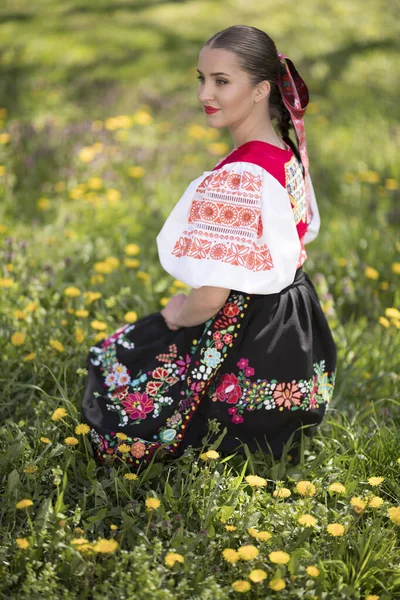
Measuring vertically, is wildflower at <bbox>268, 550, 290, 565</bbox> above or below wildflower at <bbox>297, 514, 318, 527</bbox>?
above

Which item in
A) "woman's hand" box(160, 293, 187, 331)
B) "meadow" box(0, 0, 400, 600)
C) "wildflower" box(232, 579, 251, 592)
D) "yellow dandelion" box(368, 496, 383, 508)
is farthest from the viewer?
"woman's hand" box(160, 293, 187, 331)

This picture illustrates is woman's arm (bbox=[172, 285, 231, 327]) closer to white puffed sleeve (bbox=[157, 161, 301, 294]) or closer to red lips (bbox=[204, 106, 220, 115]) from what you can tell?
white puffed sleeve (bbox=[157, 161, 301, 294])

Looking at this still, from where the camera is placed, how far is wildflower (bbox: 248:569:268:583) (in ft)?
5.35

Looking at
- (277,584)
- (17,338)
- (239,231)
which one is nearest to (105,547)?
(277,584)

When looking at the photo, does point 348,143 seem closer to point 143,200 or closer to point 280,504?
point 143,200

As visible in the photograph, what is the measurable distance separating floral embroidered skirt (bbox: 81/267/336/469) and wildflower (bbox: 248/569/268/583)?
Result: 0.58m

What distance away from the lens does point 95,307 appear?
297 centimetres

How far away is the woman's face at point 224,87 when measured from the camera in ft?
6.37

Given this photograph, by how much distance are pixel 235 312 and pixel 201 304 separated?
6.0 inches

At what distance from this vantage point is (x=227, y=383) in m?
2.17

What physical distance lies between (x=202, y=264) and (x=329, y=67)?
5634 mm

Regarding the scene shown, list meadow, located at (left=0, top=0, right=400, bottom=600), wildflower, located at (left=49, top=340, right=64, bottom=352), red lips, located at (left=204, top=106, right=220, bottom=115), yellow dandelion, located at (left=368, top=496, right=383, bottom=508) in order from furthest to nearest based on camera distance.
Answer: wildflower, located at (left=49, top=340, right=64, bottom=352) < red lips, located at (left=204, top=106, right=220, bottom=115) < yellow dandelion, located at (left=368, top=496, right=383, bottom=508) < meadow, located at (left=0, top=0, right=400, bottom=600)

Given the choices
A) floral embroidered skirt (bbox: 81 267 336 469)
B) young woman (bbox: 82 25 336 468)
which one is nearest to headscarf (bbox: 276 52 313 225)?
young woman (bbox: 82 25 336 468)

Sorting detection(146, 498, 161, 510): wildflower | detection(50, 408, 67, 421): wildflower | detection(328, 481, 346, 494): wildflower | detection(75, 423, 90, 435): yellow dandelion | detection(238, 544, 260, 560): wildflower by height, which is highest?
detection(50, 408, 67, 421): wildflower
